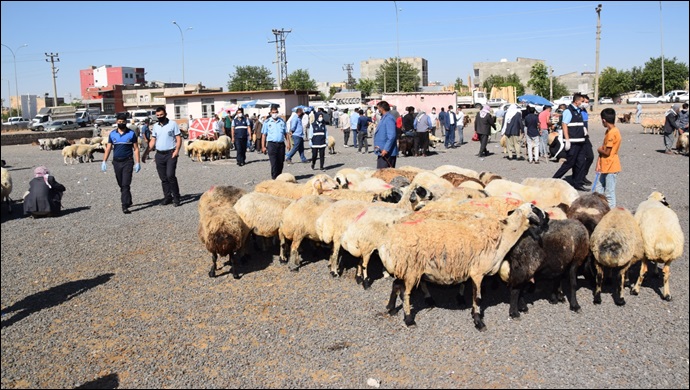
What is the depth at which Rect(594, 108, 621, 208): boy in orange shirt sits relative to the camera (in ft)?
27.4

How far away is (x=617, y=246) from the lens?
20.3 ft

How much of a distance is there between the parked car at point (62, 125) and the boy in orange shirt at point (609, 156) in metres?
52.3

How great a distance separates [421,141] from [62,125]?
141ft

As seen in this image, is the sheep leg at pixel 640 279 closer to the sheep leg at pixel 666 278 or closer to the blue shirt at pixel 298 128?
the sheep leg at pixel 666 278

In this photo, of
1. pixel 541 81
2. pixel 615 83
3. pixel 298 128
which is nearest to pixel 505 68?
pixel 541 81

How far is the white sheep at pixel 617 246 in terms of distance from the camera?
6.19 m

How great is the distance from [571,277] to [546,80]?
3009 inches

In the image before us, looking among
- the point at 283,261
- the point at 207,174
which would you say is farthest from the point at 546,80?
the point at 283,261

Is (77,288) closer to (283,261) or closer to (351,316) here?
(283,261)

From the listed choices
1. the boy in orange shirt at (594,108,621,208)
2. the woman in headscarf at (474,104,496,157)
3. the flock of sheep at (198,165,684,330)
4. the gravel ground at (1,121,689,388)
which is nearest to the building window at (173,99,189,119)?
the woman in headscarf at (474,104,496,157)

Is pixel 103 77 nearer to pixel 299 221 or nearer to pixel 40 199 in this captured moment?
pixel 40 199

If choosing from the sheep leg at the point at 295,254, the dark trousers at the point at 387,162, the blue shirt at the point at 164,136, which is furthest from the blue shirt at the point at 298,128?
the sheep leg at the point at 295,254

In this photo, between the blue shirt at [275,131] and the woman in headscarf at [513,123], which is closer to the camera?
the blue shirt at [275,131]

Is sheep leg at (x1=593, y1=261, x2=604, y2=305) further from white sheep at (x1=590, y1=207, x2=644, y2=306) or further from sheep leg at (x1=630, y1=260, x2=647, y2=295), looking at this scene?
sheep leg at (x1=630, y1=260, x2=647, y2=295)
